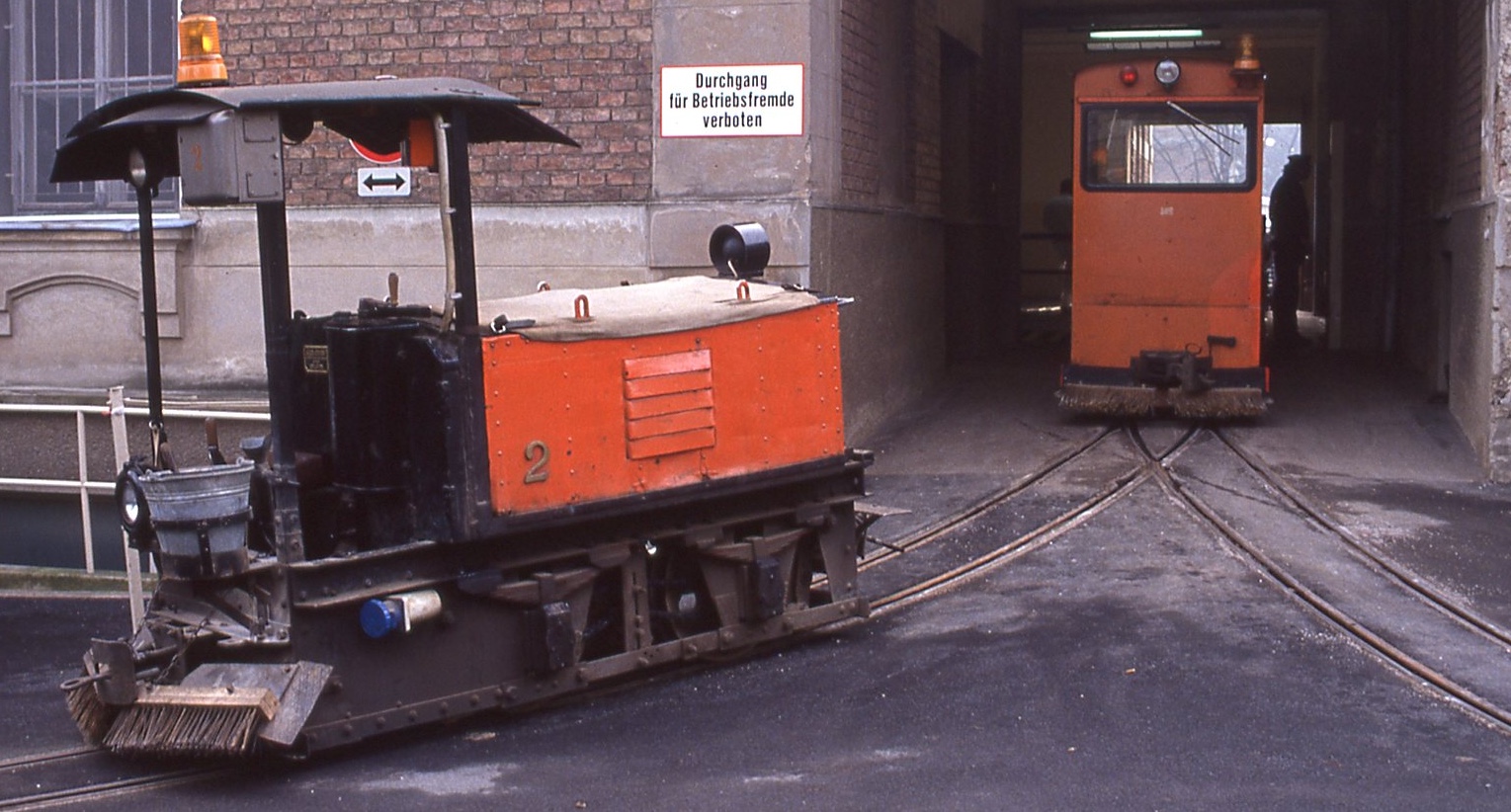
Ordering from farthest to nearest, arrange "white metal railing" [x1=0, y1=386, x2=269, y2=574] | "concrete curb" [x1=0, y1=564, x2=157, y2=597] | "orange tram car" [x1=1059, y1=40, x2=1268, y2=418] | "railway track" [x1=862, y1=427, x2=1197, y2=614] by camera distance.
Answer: "orange tram car" [x1=1059, y1=40, x2=1268, y2=418], "concrete curb" [x1=0, y1=564, x2=157, y2=597], "white metal railing" [x1=0, y1=386, x2=269, y2=574], "railway track" [x1=862, y1=427, x2=1197, y2=614]

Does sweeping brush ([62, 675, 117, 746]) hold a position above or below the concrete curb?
above

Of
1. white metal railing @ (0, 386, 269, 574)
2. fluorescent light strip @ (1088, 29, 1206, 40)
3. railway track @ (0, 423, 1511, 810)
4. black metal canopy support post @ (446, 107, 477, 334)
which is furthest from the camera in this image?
fluorescent light strip @ (1088, 29, 1206, 40)

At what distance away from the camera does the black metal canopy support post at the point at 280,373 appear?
642cm

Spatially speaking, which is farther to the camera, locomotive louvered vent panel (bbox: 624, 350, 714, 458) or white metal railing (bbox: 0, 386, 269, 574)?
white metal railing (bbox: 0, 386, 269, 574)

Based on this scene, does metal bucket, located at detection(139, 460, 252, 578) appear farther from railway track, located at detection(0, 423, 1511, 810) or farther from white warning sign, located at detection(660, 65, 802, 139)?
white warning sign, located at detection(660, 65, 802, 139)

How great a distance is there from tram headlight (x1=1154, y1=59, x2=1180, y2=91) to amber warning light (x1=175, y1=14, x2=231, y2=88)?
9.44 meters

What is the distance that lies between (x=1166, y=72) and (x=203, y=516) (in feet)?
33.2

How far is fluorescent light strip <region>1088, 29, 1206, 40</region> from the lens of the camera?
882 inches

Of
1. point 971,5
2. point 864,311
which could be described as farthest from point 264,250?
point 971,5

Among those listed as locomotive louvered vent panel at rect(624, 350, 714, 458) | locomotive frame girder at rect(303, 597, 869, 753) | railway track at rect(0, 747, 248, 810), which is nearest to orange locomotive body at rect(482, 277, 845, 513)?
locomotive louvered vent panel at rect(624, 350, 714, 458)

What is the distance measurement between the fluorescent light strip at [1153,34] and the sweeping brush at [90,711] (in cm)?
1819

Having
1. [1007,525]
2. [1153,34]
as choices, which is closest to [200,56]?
[1007,525]

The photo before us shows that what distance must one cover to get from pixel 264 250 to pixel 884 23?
29.0ft

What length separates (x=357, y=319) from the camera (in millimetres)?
7047
